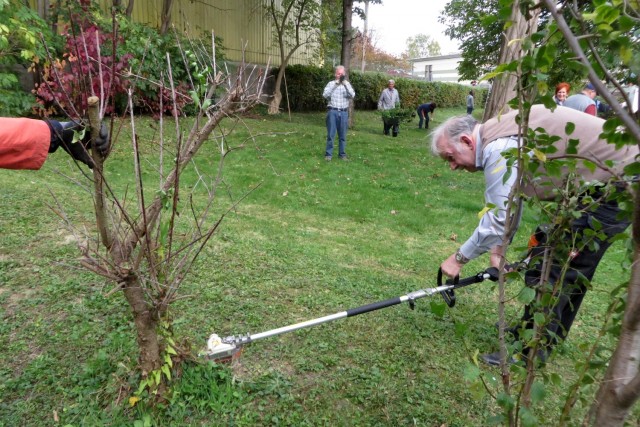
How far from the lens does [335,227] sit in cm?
545

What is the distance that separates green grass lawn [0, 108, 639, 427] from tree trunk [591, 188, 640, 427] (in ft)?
1.00

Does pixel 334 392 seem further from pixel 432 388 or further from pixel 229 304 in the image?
pixel 229 304

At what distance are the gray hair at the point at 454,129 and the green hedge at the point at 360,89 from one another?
44.7 feet

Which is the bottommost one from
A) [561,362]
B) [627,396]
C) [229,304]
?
[561,362]

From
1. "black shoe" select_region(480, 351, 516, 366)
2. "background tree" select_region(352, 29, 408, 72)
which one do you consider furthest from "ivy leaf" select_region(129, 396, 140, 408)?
"background tree" select_region(352, 29, 408, 72)

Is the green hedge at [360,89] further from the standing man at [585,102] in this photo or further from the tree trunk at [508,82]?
the standing man at [585,102]

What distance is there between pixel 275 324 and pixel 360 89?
18.2 m

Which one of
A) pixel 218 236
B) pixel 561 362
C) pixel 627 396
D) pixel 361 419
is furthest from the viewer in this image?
pixel 218 236

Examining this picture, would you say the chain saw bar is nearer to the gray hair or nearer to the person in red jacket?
the gray hair

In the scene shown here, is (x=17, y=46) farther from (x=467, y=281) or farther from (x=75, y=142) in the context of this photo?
(x=467, y=281)

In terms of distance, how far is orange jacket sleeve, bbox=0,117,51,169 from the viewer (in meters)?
2.03

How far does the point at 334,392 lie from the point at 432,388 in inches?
22.5

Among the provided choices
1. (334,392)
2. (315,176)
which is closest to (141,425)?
(334,392)

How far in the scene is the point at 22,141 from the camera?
6.72ft
